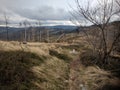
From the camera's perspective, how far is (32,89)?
35.6 ft

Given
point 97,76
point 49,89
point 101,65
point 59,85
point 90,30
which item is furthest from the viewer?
point 90,30

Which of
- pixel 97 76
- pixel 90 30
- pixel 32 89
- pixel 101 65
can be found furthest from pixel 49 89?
pixel 90 30

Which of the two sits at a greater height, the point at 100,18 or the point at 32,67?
the point at 100,18

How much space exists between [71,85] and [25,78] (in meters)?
3.27

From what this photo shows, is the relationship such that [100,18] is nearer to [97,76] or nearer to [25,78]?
[97,76]

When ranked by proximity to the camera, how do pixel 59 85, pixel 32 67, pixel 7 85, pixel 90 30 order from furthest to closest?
pixel 90 30
pixel 32 67
pixel 59 85
pixel 7 85

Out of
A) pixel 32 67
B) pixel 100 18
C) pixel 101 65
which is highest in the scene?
pixel 100 18

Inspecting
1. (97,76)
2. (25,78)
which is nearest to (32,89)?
(25,78)

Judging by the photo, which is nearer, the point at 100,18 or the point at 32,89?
the point at 32,89

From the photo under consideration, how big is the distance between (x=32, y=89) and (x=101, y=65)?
485 inches

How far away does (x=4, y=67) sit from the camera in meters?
Answer: 12.2

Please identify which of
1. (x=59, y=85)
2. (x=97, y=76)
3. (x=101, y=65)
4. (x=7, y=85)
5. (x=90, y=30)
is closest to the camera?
(x=7, y=85)

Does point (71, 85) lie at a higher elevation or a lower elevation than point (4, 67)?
lower

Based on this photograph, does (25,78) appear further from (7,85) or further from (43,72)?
(43,72)
